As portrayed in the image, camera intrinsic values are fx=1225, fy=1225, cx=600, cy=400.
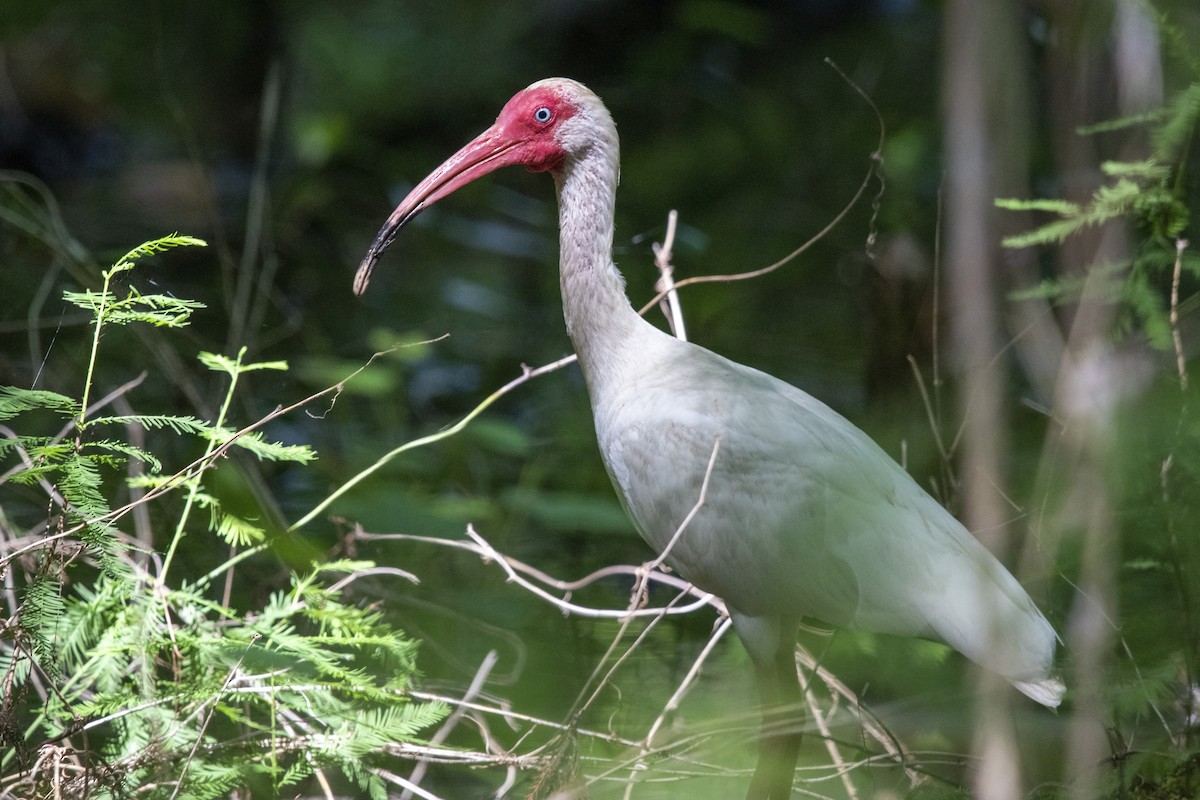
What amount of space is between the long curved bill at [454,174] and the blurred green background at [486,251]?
0.60 metres

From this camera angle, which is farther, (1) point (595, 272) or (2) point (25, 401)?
(1) point (595, 272)

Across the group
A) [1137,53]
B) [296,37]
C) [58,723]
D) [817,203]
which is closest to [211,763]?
[58,723]

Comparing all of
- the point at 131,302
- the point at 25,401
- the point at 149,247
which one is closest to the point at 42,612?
the point at 25,401

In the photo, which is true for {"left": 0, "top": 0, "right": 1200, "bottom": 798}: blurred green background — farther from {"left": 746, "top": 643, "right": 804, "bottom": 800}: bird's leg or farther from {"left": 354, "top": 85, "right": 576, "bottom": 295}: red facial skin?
{"left": 354, "top": 85, "right": 576, "bottom": 295}: red facial skin

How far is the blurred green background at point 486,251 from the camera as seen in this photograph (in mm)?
4094

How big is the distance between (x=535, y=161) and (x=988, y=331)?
8.01 feet

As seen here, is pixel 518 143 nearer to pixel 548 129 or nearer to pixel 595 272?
pixel 548 129

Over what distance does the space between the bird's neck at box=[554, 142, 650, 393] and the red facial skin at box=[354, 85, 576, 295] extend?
0.38ft

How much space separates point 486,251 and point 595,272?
511 centimetres

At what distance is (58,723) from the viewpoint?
9.87 feet

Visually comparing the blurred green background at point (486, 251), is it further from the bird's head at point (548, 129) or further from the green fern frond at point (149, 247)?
the green fern frond at point (149, 247)

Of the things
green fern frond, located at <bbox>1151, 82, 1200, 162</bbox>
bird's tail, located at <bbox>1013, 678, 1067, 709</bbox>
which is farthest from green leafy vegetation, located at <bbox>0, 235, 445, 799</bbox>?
green fern frond, located at <bbox>1151, 82, 1200, 162</bbox>

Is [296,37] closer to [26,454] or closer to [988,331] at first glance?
[26,454]

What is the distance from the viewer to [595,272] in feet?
11.4
